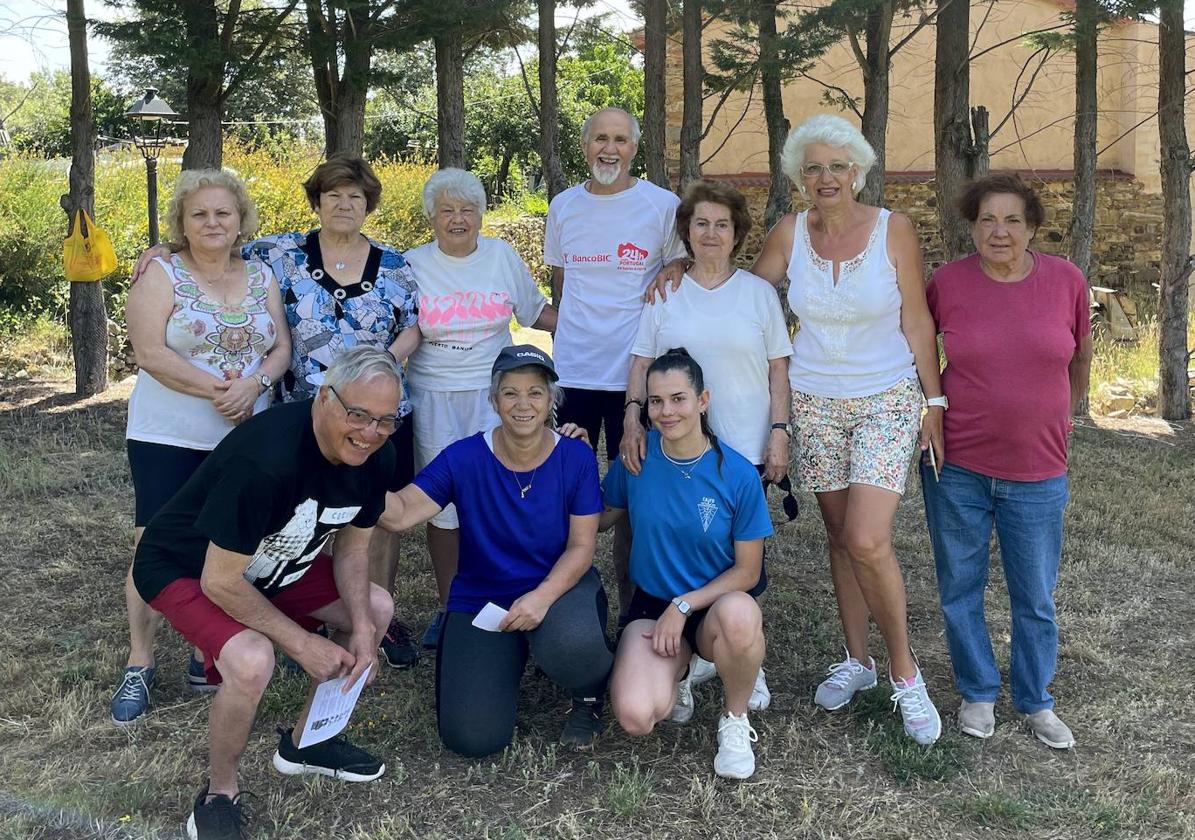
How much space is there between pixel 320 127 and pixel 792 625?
22.1 meters

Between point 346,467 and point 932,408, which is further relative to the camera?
point 932,408

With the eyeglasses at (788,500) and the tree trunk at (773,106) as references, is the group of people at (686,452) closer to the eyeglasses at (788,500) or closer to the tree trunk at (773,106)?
the eyeglasses at (788,500)

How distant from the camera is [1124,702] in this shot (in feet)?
12.2

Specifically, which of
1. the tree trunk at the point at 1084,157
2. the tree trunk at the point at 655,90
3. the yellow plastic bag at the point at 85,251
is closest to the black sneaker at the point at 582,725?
the tree trunk at the point at 655,90

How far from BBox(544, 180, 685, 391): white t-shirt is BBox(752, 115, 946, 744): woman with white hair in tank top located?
1.94ft

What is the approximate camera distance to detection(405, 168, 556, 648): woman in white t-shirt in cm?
391

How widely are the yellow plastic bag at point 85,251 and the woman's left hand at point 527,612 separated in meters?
6.32

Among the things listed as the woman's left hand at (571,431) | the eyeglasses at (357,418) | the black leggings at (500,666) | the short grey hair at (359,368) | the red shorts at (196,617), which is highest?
the short grey hair at (359,368)

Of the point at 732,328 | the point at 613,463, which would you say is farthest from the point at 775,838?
the point at 732,328

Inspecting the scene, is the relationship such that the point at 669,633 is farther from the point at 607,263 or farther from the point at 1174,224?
the point at 1174,224

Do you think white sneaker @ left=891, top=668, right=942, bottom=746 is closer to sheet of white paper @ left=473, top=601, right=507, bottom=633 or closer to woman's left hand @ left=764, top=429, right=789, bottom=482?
woman's left hand @ left=764, top=429, right=789, bottom=482

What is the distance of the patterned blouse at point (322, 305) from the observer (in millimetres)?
3734

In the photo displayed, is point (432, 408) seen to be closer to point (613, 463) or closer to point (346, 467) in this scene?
point (613, 463)

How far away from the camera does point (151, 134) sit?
1029cm
